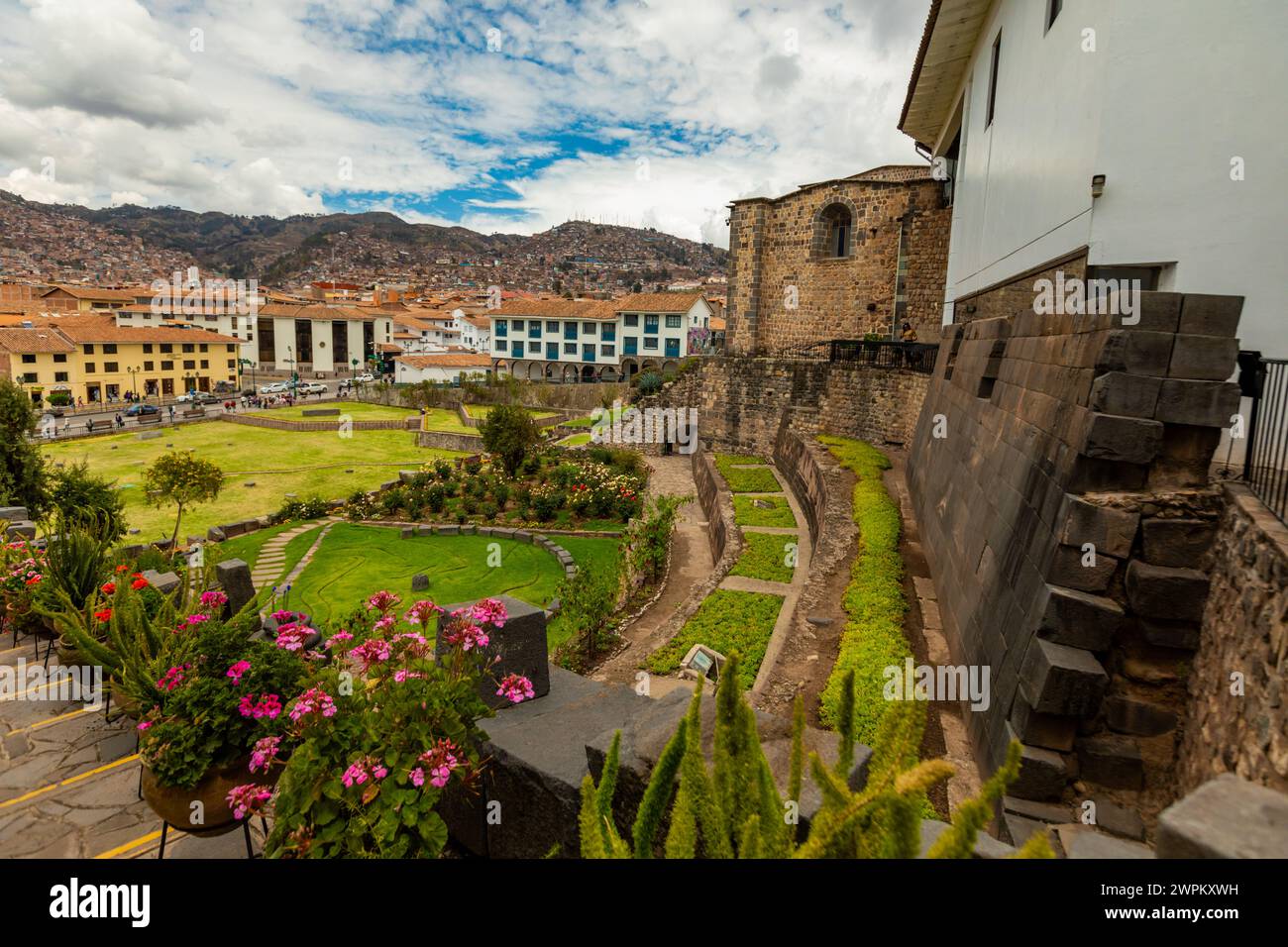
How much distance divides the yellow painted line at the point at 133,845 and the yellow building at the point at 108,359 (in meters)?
59.4

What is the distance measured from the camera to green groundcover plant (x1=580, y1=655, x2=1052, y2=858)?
1908 mm

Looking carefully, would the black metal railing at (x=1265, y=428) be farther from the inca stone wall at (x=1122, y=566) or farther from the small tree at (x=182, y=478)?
the small tree at (x=182, y=478)

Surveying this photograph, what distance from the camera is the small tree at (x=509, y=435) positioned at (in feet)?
87.0

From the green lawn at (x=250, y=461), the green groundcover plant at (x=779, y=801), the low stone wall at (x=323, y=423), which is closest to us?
the green groundcover plant at (x=779, y=801)

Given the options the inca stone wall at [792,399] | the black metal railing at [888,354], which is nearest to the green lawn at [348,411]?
the inca stone wall at [792,399]

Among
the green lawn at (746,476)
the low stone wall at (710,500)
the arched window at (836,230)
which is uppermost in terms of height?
the arched window at (836,230)

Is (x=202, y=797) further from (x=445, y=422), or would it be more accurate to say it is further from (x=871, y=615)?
(x=445, y=422)

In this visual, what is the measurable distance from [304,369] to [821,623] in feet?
298

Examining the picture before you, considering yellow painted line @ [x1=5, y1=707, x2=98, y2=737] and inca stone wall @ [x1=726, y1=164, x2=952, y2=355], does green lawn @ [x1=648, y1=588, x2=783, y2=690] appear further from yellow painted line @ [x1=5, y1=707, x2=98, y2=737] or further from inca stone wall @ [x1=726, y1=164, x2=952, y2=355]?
inca stone wall @ [x1=726, y1=164, x2=952, y2=355]

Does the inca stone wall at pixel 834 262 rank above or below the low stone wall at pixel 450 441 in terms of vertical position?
above

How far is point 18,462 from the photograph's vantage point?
13883 mm

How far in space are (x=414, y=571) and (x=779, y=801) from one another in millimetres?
15712

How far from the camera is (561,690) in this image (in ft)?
16.4
